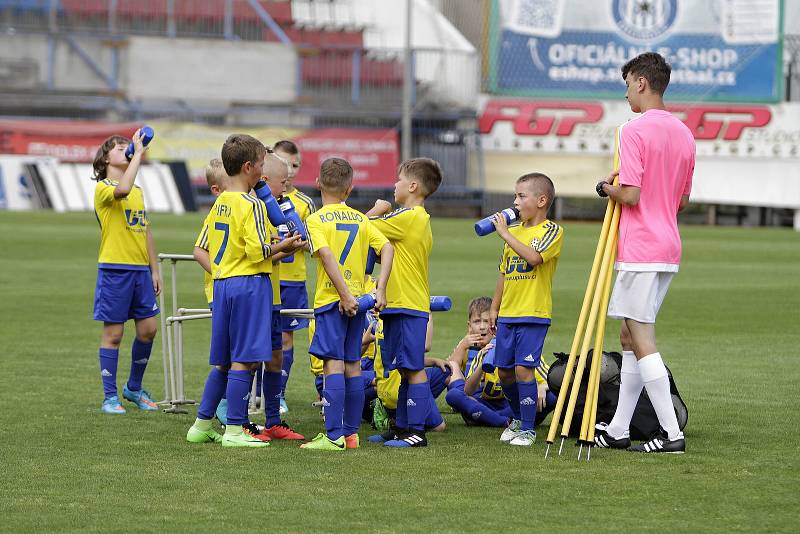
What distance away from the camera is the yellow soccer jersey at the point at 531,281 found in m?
8.23

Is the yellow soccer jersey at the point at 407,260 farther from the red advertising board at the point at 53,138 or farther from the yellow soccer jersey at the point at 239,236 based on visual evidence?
the red advertising board at the point at 53,138

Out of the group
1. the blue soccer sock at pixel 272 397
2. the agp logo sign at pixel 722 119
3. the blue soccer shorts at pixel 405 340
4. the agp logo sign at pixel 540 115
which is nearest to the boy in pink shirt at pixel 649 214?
the blue soccer shorts at pixel 405 340

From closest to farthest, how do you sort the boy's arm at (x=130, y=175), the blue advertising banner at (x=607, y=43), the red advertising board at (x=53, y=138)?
1. the boy's arm at (x=130, y=175)
2. the red advertising board at (x=53, y=138)
3. the blue advertising banner at (x=607, y=43)

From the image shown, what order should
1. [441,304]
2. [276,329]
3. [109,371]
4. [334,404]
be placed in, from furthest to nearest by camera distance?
[109,371]
[276,329]
[441,304]
[334,404]

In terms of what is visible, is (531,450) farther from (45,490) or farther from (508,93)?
(508,93)

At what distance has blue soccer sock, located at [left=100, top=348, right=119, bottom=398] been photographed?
9.34 m

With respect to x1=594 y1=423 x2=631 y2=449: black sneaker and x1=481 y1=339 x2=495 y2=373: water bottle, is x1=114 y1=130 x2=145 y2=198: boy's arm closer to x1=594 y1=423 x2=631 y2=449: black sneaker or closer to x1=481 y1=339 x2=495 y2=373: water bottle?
x1=481 y1=339 x2=495 y2=373: water bottle

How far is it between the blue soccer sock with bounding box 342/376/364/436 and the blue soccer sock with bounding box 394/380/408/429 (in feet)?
0.87

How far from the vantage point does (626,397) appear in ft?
26.0

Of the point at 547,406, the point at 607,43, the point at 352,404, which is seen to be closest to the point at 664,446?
the point at 547,406

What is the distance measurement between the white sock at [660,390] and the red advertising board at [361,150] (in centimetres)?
3556

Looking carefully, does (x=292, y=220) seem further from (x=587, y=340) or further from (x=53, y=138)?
(x=53, y=138)

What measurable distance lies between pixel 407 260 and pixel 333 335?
2.20 ft

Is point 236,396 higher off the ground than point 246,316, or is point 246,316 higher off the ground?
point 246,316
